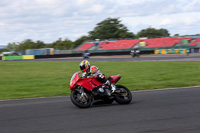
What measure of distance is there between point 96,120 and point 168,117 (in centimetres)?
147

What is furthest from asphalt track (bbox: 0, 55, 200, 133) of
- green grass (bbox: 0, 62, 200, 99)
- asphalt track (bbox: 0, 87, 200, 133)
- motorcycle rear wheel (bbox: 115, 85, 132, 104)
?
green grass (bbox: 0, 62, 200, 99)

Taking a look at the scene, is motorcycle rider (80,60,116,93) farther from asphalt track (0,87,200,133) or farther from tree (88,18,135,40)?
tree (88,18,135,40)

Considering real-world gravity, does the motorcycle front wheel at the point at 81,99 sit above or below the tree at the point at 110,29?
below

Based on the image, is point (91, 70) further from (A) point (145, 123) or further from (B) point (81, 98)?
(A) point (145, 123)

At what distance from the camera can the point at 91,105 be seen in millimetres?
7867

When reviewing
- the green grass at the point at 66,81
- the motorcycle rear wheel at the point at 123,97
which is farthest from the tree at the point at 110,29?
the motorcycle rear wheel at the point at 123,97

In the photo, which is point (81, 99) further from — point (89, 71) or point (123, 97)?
point (123, 97)

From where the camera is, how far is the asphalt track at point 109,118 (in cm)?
515

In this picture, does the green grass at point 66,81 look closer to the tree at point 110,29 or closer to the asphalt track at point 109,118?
the asphalt track at point 109,118

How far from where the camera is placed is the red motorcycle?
23.5ft

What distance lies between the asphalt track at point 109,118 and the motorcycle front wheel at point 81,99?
0.15 meters

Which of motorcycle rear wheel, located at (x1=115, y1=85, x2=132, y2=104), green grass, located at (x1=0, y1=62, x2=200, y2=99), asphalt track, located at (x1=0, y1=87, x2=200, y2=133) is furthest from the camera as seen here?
green grass, located at (x1=0, y1=62, x2=200, y2=99)

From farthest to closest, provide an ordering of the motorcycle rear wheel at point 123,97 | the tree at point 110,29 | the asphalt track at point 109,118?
the tree at point 110,29 → the motorcycle rear wheel at point 123,97 → the asphalt track at point 109,118

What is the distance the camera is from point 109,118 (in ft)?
19.7
